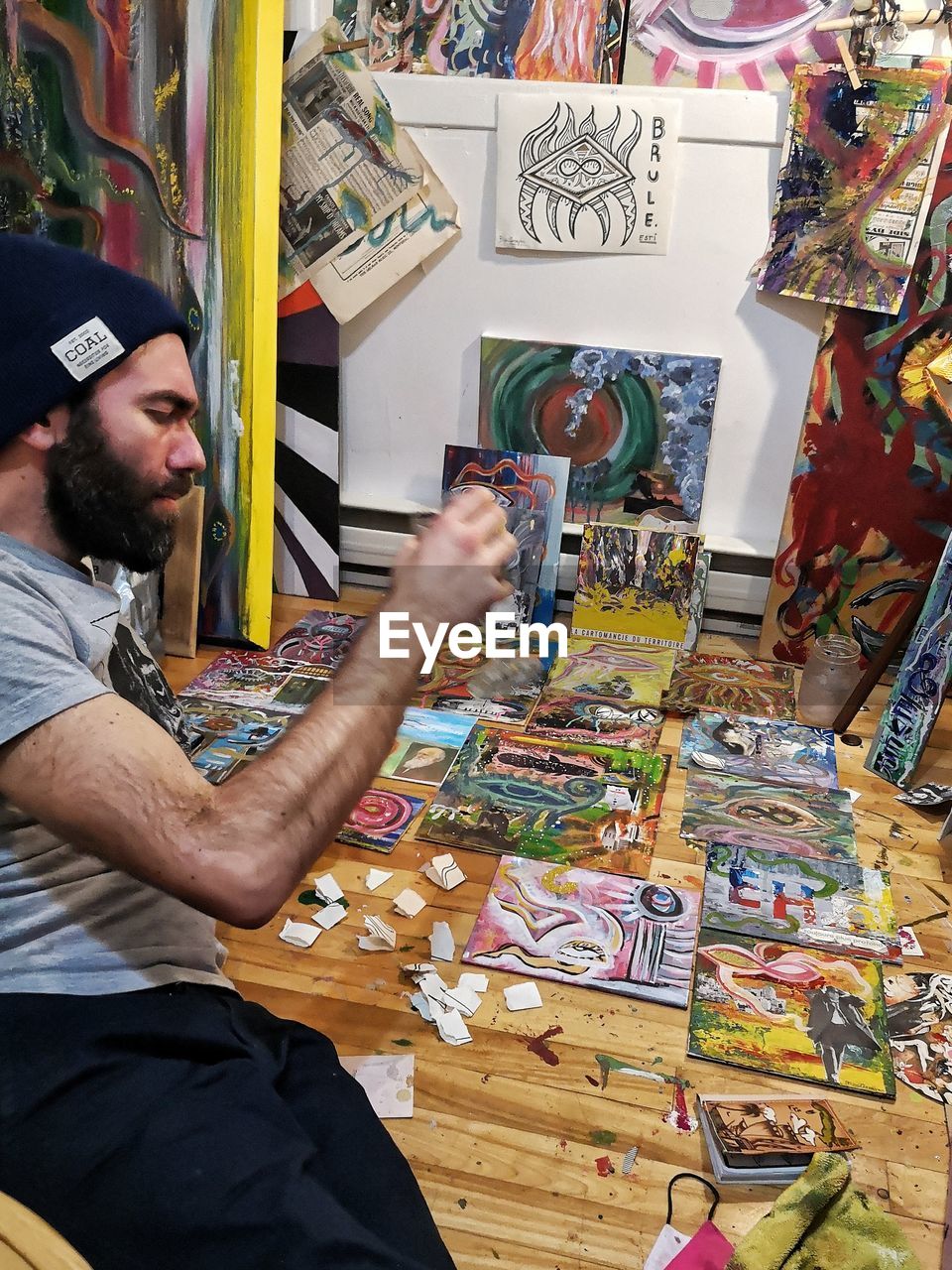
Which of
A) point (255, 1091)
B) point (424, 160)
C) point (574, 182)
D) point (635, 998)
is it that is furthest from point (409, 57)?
point (255, 1091)

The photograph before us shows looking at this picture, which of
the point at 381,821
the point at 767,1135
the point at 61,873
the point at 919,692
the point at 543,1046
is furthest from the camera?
the point at 919,692

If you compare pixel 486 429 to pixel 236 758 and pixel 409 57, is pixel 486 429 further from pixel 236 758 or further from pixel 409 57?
pixel 236 758

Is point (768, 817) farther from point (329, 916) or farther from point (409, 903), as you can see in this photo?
point (329, 916)

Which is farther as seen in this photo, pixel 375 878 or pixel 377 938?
pixel 375 878

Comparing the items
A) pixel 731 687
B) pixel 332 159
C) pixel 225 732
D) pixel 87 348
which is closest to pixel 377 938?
pixel 225 732

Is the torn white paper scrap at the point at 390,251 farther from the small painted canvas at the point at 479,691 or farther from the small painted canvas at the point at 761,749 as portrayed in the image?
the small painted canvas at the point at 761,749

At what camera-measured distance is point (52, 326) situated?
113cm

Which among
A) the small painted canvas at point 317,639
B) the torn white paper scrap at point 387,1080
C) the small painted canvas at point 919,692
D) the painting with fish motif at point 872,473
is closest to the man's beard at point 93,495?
the torn white paper scrap at point 387,1080

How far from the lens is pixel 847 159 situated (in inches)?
98.3

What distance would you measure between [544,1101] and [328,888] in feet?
2.01

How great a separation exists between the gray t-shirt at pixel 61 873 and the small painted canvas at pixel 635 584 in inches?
74.5

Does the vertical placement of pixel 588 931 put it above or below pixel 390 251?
below

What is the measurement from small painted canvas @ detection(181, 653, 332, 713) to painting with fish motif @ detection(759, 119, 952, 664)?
132 centimetres

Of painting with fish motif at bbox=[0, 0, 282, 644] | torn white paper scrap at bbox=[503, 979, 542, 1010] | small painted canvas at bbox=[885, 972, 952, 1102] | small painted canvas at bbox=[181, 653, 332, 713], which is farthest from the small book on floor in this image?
painting with fish motif at bbox=[0, 0, 282, 644]
